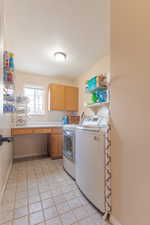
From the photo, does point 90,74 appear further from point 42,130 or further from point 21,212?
point 21,212

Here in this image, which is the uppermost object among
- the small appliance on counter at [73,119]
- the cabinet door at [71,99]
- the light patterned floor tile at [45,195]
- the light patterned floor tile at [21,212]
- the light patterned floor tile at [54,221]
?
the cabinet door at [71,99]

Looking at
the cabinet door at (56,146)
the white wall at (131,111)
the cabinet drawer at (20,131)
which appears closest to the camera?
the white wall at (131,111)

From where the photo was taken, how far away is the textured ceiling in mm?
1545

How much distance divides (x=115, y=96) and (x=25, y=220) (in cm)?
165

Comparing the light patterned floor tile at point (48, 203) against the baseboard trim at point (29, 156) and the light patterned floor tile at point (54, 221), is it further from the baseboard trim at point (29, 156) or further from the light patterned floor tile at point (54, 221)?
the baseboard trim at point (29, 156)

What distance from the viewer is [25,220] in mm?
1271

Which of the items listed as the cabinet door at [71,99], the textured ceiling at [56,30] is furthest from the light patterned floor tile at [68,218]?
the cabinet door at [71,99]

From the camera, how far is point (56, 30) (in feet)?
6.31

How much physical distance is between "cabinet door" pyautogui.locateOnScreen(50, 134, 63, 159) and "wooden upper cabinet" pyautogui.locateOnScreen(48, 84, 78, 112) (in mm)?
849

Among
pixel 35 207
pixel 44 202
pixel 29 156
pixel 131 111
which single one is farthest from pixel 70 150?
pixel 29 156

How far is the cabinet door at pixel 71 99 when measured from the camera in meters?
3.71

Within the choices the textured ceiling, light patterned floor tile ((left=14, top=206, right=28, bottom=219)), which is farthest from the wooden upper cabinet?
light patterned floor tile ((left=14, top=206, right=28, bottom=219))

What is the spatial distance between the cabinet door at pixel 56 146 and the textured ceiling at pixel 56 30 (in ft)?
6.31

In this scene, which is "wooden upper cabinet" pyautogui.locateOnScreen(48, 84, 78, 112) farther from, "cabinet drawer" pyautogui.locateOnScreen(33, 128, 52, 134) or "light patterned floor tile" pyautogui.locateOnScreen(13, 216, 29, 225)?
"light patterned floor tile" pyautogui.locateOnScreen(13, 216, 29, 225)
